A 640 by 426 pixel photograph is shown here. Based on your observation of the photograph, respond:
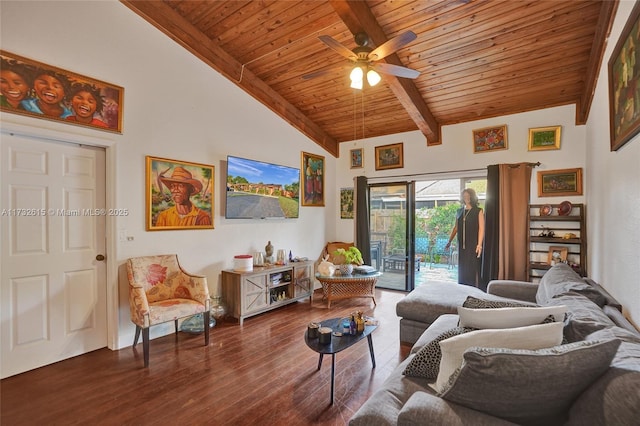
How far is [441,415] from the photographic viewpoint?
3.48 feet

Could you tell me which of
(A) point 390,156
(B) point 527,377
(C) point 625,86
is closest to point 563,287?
(C) point 625,86

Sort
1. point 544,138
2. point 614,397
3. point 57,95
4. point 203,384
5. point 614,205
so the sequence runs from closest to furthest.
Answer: point 614,397, point 614,205, point 203,384, point 57,95, point 544,138

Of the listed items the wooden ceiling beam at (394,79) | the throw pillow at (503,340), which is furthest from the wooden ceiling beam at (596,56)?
the throw pillow at (503,340)

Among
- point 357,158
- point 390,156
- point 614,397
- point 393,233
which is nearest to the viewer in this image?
point 614,397

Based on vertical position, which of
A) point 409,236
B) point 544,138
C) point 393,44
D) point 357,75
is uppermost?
point 393,44

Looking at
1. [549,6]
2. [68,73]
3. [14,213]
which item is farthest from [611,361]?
Result: [68,73]

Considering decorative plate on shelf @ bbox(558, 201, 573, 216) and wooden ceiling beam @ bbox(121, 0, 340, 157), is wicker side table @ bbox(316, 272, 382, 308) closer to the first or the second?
decorative plate on shelf @ bbox(558, 201, 573, 216)

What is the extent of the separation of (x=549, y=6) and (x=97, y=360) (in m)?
5.41

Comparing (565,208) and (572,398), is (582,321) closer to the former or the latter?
(572,398)

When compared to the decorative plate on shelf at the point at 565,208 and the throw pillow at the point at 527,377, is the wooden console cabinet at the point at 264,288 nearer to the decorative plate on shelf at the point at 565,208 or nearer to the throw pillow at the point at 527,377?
the throw pillow at the point at 527,377

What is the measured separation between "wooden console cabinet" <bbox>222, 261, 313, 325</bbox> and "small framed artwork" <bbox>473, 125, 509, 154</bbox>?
3.23 m

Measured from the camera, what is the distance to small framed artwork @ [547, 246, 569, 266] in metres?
3.73

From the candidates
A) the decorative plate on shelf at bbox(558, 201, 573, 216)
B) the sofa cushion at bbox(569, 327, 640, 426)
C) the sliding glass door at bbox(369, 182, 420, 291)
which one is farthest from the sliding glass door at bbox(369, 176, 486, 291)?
the sofa cushion at bbox(569, 327, 640, 426)

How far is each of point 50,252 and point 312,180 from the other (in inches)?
149
